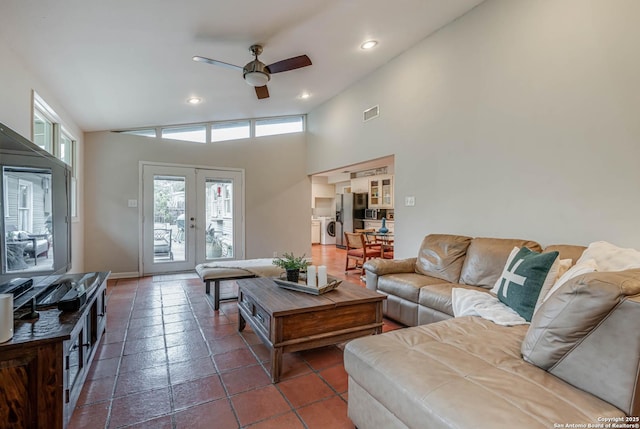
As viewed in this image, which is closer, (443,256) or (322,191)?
(443,256)

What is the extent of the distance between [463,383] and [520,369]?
329 mm

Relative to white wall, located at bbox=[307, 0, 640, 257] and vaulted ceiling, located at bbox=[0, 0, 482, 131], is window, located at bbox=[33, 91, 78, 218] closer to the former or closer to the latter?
vaulted ceiling, located at bbox=[0, 0, 482, 131]

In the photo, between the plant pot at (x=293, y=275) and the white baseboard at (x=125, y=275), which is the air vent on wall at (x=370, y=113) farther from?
the white baseboard at (x=125, y=275)

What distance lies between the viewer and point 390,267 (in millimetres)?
3309

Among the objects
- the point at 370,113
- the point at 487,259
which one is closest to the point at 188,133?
the point at 370,113

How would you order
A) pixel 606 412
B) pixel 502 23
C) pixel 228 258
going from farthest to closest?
pixel 228 258, pixel 502 23, pixel 606 412

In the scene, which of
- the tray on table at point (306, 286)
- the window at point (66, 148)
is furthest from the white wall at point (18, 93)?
the tray on table at point (306, 286)

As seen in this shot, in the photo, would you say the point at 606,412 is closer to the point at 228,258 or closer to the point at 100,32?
the point at 100,32

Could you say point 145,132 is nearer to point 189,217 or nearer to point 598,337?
point 189,217

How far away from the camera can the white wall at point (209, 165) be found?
496cm

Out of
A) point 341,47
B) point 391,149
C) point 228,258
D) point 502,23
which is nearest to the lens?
point 502,23

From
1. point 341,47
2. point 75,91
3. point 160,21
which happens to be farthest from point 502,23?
point 75,91

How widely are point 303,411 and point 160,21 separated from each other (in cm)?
303

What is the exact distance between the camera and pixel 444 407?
3.47ft
